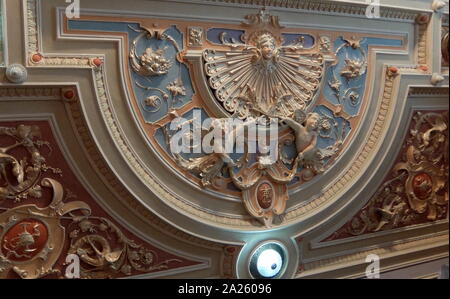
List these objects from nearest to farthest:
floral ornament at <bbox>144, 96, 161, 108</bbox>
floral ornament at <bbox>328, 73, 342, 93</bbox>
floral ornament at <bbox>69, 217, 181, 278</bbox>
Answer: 1. floral ornament at <bbox>69, 217, 181, 278</bbox>
2. floral ornament at <bbox>144, 96, 161, 108</bbox>
3. floral ornament at <bbox>328, 73, 342, 93</bbox>

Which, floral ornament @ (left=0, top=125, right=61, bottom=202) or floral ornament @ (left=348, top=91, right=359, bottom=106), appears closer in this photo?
floral ornament @ (left=0, top=125, right=61, bottom=202)

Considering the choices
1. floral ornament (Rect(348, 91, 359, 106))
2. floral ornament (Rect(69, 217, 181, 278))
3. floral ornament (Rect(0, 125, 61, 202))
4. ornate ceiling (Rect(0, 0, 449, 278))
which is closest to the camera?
floral ornament (Rect(0, 125, 61, 202))

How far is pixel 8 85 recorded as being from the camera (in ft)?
11.2

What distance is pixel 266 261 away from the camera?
4680 millimetres

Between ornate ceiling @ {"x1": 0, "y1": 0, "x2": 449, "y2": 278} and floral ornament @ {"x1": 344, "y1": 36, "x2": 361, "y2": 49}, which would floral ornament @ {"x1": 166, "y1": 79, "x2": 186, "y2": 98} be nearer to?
ornate ceiling @ {"x1": 0, "y1": 0, "x2": 449, "y2": 278}

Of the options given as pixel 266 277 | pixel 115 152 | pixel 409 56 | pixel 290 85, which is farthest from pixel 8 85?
pixel 409 56

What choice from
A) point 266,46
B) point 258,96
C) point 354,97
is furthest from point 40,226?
point 354,97

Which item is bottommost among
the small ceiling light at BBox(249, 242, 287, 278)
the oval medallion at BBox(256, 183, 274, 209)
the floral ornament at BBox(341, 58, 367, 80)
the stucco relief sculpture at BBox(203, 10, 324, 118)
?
the small ceiling light at BBox(249, 242, 287, 278)

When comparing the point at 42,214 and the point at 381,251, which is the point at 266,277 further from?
the point at 42,214

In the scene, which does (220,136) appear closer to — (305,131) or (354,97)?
(305,131)

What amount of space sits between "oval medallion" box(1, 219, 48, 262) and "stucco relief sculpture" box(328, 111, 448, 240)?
344cm

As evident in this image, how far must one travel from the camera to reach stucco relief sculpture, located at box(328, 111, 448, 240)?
17.7 ft

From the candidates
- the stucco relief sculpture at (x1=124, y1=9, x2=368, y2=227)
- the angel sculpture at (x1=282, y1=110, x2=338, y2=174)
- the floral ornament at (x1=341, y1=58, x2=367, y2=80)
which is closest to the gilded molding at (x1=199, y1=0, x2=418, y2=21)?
the stucco relief sculpture at (x1=124, y1=9, x2=368, y2=227)

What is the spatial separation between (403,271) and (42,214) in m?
4.52
